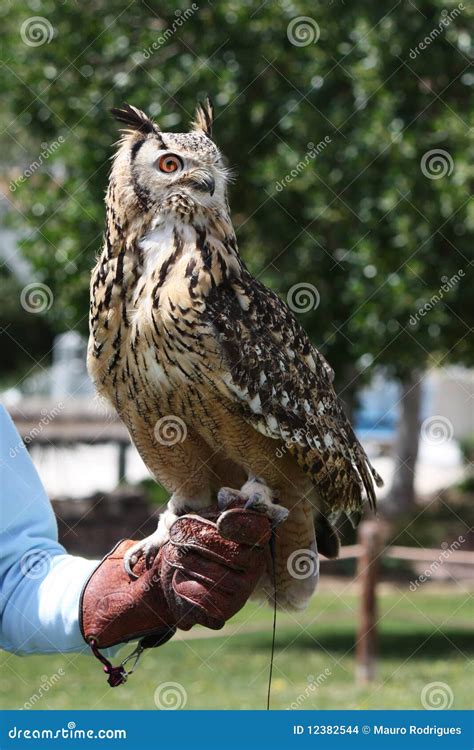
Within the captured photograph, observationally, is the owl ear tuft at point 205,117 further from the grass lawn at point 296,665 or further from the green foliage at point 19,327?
the green foliage at point 19,327

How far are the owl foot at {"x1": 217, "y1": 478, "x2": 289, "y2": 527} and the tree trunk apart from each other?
42.4 ft

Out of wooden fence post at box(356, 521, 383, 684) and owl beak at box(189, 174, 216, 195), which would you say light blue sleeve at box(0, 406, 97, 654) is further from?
wooden fence post at box(356, 521, 383, 684)

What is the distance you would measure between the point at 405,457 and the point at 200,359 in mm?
14340

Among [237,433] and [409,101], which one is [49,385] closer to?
[409,101]

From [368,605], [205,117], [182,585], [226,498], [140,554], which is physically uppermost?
[205,117]

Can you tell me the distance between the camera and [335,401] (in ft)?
12.8

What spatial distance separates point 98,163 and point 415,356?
330 cm

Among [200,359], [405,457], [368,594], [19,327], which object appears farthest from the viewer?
[19,327]

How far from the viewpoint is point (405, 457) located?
56.4ft

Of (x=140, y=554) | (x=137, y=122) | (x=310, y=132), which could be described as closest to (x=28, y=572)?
(x=140, y=554)

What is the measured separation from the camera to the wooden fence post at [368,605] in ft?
28.9

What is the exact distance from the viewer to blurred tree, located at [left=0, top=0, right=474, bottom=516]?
27.2 feet

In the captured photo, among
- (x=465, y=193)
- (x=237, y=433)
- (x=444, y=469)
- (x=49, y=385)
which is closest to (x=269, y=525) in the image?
(x=237, y=433)

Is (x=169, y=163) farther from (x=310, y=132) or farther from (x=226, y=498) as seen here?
(x=310, y=132)
